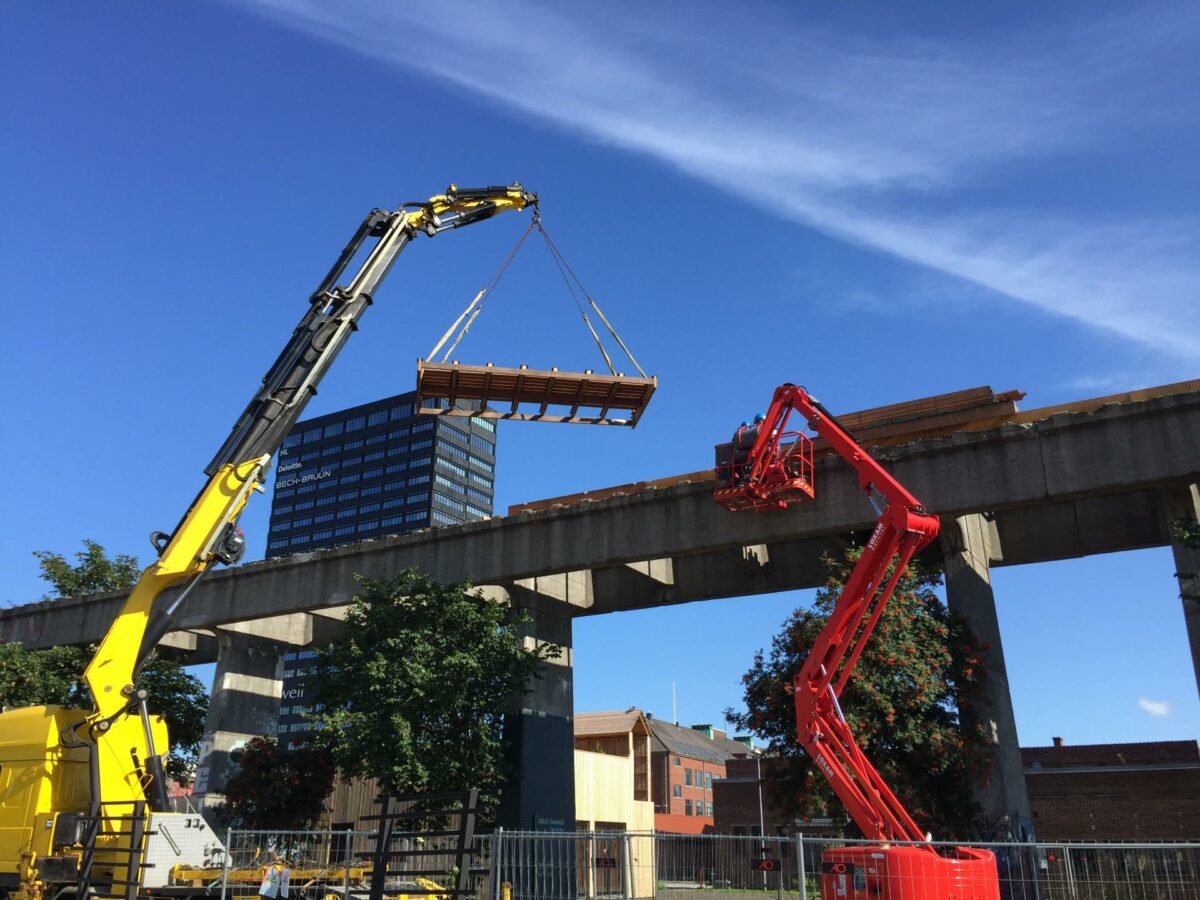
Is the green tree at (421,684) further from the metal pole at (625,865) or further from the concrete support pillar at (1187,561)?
the concrete support pillar at (1187,561)

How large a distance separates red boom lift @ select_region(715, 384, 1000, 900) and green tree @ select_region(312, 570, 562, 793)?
7.37 m

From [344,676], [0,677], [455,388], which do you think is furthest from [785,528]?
[0,677]

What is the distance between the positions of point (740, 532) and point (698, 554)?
2409mm

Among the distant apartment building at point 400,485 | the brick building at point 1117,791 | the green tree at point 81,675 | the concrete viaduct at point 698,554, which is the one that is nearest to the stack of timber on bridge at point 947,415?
the concrete viaduct at point 698,554

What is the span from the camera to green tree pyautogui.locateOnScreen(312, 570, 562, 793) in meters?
23.7

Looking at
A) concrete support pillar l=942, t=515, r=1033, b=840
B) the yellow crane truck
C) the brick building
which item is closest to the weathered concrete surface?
concrete support pillar l=942, t=515, r=1033, b=840

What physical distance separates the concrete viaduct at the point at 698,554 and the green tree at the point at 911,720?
66cm

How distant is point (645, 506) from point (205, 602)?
1550 centimetres

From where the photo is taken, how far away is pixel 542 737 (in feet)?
89.6

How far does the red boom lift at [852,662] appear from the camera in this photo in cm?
1329

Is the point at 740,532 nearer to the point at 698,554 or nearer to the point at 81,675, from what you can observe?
the point at 698,554

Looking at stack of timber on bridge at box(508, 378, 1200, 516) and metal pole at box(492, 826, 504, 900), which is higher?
stack of timber on bridge at box(508, 378, 1200, 516)

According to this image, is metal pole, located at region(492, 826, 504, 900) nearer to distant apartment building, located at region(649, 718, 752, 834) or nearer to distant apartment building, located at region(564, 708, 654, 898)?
distant apartment building, located at region(564, 708, 654, 898)

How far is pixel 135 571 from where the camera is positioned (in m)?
39.2
